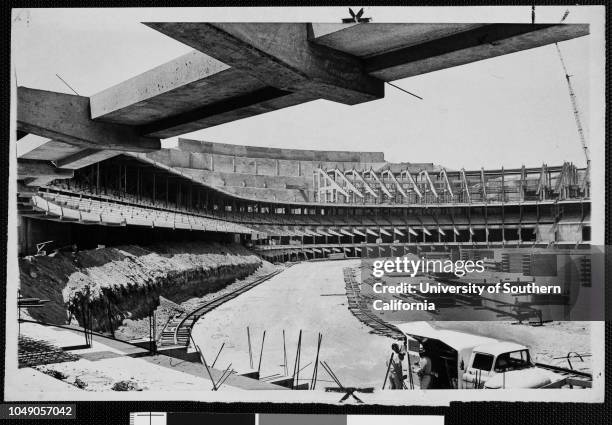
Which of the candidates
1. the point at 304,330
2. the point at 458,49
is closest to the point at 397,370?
the point at 304,330

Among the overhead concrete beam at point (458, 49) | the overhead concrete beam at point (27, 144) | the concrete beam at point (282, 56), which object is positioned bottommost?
the overhead concrete beam at point (27, 144)

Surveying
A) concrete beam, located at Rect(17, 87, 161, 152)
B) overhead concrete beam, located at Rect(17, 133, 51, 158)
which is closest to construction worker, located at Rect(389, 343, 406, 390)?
concrete beam, located at Rect(17, 87, 161, 152)

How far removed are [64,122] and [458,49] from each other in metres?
2.44

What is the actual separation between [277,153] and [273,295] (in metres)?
1.03

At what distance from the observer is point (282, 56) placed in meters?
2.73

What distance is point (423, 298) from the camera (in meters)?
3.78

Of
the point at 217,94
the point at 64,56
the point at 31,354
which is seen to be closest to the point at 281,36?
the point at 217,94

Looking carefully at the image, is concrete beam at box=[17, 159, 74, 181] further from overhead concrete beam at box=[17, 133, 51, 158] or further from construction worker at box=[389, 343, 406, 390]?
construction worker at box=[389, 343, 406, 390]

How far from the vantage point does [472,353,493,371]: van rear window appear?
371 cm

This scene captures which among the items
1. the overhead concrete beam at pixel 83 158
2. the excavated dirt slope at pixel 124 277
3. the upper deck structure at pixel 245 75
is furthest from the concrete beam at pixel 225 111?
the excavated dirt slope at pixel 124 277

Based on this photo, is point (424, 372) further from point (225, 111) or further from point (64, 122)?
point (64, 122)

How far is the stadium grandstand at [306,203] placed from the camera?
12.6ft

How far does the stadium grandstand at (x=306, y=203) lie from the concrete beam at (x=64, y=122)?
297 mm

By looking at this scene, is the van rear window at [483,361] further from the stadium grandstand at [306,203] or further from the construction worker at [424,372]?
the stadium grandstand at [306,203]
